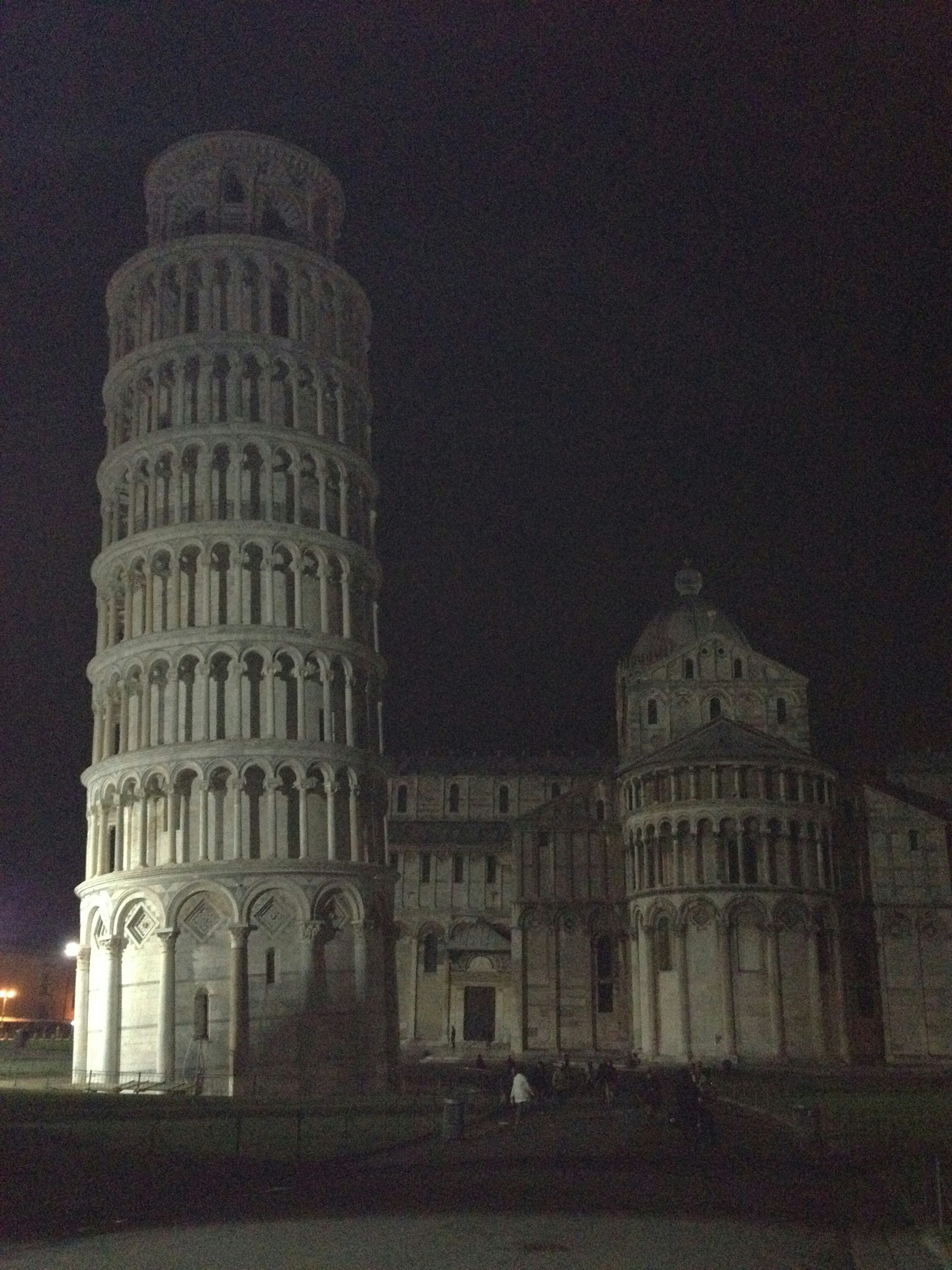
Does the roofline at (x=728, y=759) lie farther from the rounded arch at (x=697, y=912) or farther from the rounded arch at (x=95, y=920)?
the rounded arch at (x=95, y=920)

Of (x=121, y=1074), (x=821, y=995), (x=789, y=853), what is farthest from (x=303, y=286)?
(x=821, y=995)

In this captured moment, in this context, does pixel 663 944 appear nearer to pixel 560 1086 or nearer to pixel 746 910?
pixel 746 910

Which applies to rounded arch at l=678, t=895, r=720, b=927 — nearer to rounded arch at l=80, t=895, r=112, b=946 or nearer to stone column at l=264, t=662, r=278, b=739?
stone column at l=264, t=662, r=278, b=739

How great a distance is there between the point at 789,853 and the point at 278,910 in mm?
35317

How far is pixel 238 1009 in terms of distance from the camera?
48281 millimetres

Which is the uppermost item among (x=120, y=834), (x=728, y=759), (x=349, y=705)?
(x=728, y=759)

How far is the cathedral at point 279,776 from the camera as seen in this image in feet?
163

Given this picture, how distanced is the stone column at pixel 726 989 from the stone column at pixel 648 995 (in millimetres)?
4117

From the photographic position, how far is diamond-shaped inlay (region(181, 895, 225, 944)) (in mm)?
49812

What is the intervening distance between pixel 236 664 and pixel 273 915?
29.4 feet

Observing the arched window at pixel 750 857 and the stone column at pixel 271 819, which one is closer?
the stone column at pixel 271 819

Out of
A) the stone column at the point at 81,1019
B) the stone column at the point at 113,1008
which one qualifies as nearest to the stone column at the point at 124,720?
the stone column at the point at 113,1008

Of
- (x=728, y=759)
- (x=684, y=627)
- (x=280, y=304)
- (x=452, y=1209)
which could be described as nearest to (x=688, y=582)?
(x=684, y=627)

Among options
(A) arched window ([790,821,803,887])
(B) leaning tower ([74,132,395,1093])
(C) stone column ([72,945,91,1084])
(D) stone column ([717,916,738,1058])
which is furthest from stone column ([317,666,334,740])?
(A) arched window ([790,821,803,887])
